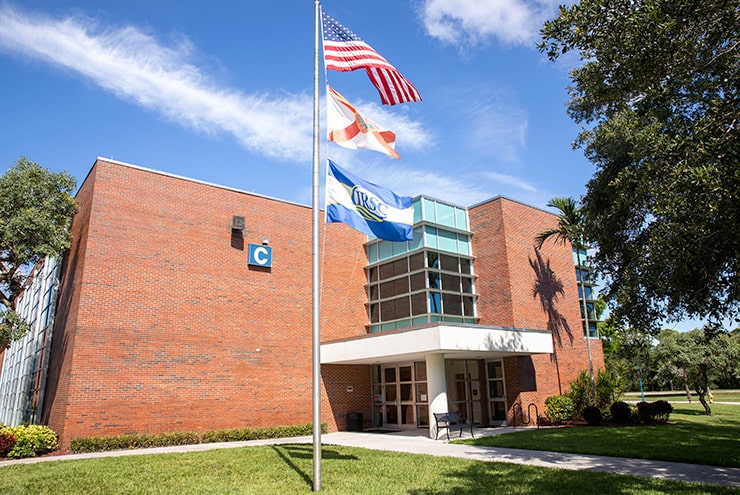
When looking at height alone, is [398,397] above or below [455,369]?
below

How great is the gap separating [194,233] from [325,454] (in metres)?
9.73

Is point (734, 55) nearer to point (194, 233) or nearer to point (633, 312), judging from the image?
point (633, 312)

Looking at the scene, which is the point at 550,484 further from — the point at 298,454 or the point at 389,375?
the point at 389,375

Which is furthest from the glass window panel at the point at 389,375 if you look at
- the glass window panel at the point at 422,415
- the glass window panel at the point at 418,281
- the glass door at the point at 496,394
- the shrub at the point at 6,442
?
the shrub at the point at 6,442

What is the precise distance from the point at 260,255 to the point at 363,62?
37.2 ft

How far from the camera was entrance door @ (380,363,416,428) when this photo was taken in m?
20.6

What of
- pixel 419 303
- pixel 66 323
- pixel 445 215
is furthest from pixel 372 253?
pixel 66 323

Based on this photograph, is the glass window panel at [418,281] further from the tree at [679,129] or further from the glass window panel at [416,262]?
the tree at [679,129]

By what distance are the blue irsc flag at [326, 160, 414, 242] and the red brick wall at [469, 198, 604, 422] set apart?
424 inches

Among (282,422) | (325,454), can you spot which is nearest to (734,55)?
(325,454)

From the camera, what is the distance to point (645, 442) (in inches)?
518

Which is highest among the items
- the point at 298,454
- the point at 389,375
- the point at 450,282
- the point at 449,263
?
the point at 449,263

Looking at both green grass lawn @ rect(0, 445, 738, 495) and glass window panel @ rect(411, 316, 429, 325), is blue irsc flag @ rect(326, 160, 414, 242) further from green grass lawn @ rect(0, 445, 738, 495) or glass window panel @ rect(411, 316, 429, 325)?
glass window panel @ rect(411, 316, 429, 325)

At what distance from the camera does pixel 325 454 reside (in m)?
12.9
